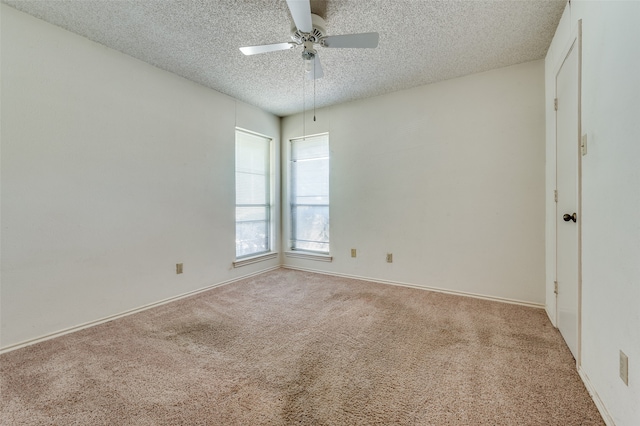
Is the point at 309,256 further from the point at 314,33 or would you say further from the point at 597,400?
the point at 597,400

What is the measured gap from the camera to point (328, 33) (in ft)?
7.70

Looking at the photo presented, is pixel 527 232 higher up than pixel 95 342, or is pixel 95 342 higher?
pixel 527 232

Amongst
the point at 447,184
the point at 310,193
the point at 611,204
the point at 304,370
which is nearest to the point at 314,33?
the point at 611,204

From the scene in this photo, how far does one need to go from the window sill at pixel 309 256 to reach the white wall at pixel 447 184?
0.32 feet

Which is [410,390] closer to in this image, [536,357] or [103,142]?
[536,357]

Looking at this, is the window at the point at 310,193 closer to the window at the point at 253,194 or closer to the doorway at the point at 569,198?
the window at the point at 253,194

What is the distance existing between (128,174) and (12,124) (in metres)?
0.82

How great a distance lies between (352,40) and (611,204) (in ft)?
6.00

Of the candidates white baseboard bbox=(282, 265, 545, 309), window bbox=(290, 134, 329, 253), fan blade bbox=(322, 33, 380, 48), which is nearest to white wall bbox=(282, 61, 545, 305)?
white baseboard bbox=(282, 265, 545, 309)

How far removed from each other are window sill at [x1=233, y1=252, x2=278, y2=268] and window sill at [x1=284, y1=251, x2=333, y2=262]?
0.82 ft

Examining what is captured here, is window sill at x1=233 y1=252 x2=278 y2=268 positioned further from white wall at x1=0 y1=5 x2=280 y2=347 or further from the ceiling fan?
the ceiling fan

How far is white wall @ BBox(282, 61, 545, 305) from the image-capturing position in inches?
113

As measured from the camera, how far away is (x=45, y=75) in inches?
86.4

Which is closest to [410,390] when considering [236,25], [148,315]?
[148,315]
